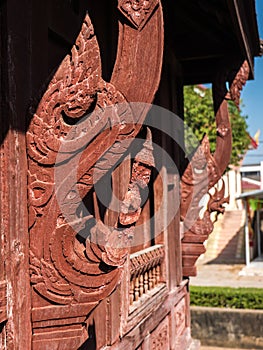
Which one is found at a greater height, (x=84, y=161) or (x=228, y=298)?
(x=84, y=161)

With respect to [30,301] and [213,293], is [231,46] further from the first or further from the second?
[213,293]

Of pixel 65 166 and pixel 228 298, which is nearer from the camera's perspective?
pixel 65 166

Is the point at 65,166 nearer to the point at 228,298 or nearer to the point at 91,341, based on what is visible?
the point at 91,341

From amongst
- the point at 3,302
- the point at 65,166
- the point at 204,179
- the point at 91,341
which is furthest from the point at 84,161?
the point at 204,179

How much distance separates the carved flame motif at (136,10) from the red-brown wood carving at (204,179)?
3373 mm

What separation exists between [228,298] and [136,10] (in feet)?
29.3

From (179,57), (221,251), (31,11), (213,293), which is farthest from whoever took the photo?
(221,251)

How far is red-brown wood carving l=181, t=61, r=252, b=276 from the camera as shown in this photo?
5328 mm

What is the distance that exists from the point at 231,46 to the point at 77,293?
3.90 m

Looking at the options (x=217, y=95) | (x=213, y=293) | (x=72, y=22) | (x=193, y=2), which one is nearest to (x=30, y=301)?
(x=72, y=22)

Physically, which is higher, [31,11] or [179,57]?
[179,57]

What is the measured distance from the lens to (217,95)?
17.6 feet

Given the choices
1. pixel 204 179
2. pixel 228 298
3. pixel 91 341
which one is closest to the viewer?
pixel 91 341

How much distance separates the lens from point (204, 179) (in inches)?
211
